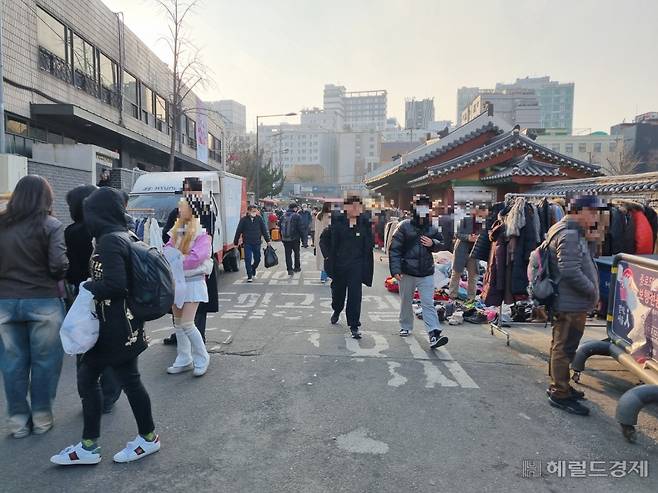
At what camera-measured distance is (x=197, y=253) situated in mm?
4672

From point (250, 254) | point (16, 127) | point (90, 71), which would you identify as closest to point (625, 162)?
point (250, 254)

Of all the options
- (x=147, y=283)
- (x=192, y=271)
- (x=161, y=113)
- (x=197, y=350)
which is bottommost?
(x=197, y=350)

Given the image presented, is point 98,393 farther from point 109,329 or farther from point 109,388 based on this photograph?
point 109,388

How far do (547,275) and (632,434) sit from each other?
1386mm

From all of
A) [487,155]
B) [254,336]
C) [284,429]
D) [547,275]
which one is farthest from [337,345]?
[487,155]

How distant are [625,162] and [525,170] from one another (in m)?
34.8

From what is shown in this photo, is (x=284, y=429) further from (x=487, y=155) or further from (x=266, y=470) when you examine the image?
(x=487, y=155)

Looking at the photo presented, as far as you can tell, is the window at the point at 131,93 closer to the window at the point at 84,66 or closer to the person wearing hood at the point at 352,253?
the window at the point at 84,66

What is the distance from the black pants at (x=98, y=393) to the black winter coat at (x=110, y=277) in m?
0.07

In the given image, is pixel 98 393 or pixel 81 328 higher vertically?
pixel 81 328

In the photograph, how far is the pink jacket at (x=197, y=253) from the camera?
466 cm

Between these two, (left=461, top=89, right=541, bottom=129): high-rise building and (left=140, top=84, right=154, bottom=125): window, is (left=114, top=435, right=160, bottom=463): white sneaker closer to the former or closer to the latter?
(left=140, top=84, right=154, bottom=125): window

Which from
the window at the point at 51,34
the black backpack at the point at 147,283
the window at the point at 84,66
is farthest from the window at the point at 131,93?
the black backpack at the point at 147,283

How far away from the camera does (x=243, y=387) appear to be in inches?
179
